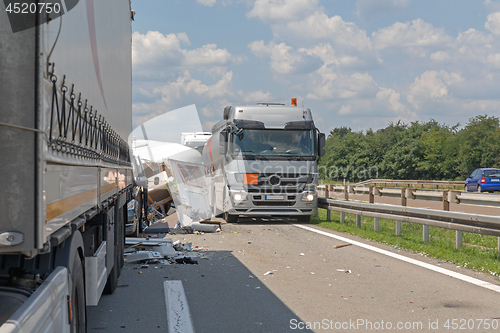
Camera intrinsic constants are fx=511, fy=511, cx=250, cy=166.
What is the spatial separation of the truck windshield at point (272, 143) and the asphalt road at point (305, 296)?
5839 mm

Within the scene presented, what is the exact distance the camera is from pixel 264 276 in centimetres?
750

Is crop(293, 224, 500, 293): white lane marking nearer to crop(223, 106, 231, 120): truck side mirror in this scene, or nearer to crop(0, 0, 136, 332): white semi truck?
crop(0, 0, 136, 332): white semi truck

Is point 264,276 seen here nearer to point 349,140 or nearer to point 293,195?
point 293,195

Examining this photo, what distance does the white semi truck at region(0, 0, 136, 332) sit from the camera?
218cm

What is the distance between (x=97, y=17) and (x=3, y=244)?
2.67 metres

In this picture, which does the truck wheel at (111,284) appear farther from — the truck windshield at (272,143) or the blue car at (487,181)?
the blue car at (487,181)

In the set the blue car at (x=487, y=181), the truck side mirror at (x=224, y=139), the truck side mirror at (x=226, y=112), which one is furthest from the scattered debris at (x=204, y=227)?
the blue car at (x=487, y=181)

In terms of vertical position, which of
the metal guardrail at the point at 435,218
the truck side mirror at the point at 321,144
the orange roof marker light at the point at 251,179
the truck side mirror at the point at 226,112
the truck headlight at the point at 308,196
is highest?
the truck side mirror at the point at 226,112

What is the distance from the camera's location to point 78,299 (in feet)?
10.8

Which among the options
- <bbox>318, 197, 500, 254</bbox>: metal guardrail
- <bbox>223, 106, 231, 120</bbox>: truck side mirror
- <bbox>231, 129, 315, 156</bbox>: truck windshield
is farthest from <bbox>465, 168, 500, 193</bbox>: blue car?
<bbox>223, 106, 231, 120</bbox>: truck side mirror

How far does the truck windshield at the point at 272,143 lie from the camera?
1521 cm

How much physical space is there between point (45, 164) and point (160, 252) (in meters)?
7.30

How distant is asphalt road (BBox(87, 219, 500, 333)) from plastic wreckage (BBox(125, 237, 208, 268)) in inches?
13.0

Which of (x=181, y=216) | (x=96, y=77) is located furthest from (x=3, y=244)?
(x=181, y=216)
